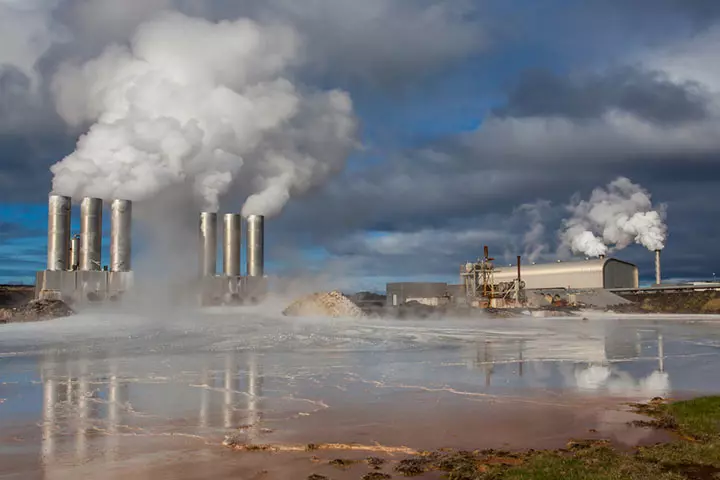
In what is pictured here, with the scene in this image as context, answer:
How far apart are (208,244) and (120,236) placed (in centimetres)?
979

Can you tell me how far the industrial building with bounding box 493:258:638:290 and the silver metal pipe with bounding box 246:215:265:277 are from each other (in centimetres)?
3373

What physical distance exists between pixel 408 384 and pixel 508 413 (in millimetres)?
4436

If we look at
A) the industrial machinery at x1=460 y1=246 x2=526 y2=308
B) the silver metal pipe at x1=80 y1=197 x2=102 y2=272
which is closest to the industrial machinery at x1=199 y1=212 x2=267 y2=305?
the silver metal pipe at x1=80 y1=197 x2=102 y2=272

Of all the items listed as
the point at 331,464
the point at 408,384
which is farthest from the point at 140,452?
the point at 408,384

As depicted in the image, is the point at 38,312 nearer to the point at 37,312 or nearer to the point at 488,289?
the point at 37,312

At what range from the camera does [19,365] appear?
21.9 m

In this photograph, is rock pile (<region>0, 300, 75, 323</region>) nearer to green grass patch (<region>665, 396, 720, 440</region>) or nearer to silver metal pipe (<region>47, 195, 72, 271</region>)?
silver metal pipe (<region>47, 195, 72, 271</region>)

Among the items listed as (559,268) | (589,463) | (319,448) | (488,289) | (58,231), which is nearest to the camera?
(589,463)

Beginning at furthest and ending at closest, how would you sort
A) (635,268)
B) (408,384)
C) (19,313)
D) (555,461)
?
(635,268), (19,313), (408,384), (555,461)

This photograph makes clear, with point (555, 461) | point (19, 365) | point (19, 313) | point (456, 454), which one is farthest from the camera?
point (19, 313)

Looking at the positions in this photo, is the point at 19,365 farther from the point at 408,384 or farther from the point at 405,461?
the point at 405,461

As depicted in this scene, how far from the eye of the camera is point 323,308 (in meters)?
60.8

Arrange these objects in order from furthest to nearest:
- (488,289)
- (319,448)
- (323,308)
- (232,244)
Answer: (488,289) → (232,244) → (323,308) → (319,448)

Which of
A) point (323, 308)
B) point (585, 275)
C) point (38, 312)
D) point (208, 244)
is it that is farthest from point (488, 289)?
point (38, 312)
